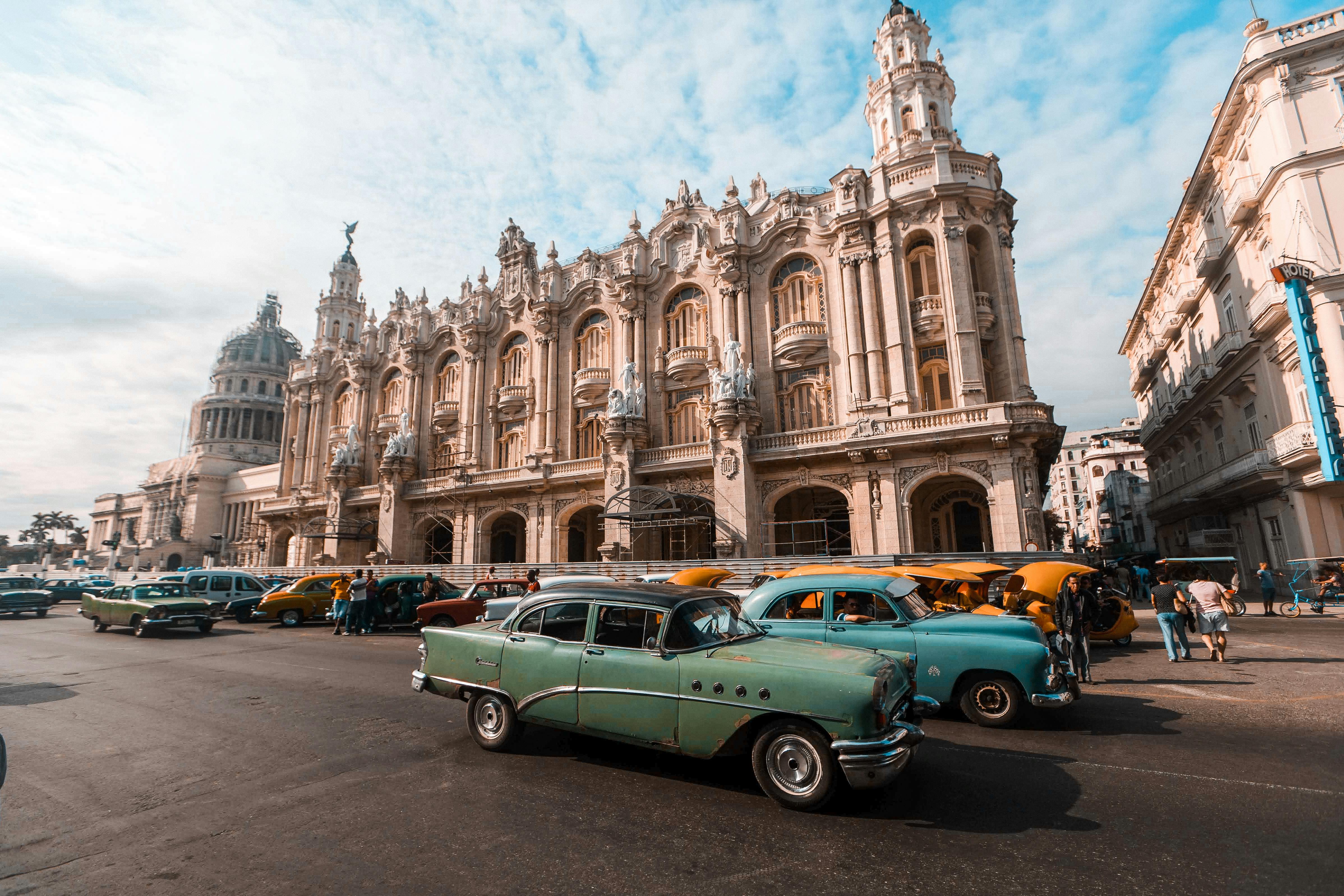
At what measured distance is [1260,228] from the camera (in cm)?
2495

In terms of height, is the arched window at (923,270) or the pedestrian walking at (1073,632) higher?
the arched window at (923,270)

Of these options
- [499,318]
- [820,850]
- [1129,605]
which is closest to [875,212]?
[1129,605]

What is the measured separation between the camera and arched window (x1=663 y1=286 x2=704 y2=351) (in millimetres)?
31984

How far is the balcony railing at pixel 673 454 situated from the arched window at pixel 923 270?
11.0 metres

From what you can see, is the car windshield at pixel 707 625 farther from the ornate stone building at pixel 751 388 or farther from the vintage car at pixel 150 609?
the ornate stone building at pixel 751 388

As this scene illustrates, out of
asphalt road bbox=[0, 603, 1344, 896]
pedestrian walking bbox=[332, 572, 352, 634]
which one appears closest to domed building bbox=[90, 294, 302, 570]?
pedestrian walking bbox=[332, 572, 352, 634]

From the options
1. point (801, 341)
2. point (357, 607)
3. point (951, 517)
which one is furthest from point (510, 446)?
point (951, 517)

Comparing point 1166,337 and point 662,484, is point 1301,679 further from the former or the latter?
point 1166,337

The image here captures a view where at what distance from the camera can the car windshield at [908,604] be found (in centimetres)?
796

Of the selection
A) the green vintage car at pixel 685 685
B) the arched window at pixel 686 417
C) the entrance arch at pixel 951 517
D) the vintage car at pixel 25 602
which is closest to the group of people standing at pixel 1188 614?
the green vintage car at pixel 685 685

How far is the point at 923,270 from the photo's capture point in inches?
1081

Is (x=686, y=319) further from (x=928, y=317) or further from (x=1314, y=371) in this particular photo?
(x=1314, y=371)

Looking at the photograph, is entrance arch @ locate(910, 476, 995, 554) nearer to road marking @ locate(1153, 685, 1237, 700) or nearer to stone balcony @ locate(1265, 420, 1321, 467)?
stone balcony @ locate(1265, 420, 1321, 467)

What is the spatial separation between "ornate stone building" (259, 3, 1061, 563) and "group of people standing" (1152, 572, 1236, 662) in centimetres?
1109
